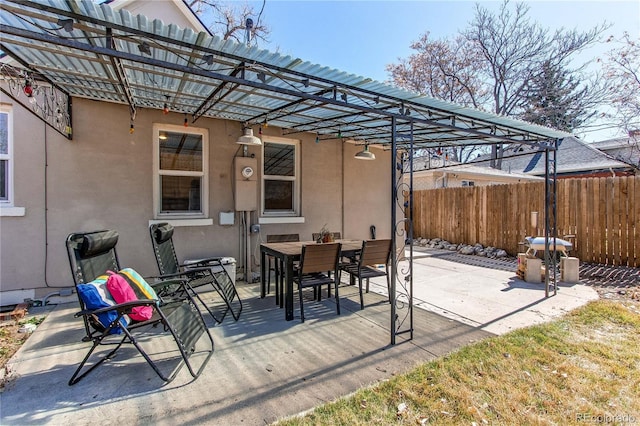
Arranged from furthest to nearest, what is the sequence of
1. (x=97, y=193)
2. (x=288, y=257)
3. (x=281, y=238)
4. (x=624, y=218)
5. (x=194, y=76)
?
1. (x=624, y=218)
2. (x=281, y=238)
3. (x=97, y=193)
4. (x=288, y=257)
5. (x=194, y=76)

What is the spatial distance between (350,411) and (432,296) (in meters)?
3.33

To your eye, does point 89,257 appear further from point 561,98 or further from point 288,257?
point 561,98

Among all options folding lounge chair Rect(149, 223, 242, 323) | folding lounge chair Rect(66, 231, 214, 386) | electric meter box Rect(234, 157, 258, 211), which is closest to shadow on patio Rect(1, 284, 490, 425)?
folding lounge chair Rect(66, 231, 214, 386)

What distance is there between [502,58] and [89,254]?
2113cm

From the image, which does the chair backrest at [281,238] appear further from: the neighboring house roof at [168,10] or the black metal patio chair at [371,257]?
the neighboring house roof at [168,10]

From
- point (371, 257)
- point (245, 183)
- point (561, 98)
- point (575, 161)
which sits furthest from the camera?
point (561, 98)

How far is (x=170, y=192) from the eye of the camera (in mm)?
5539

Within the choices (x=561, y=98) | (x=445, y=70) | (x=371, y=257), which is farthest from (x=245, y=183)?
(x=561, y=98)

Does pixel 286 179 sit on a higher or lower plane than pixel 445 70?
lower

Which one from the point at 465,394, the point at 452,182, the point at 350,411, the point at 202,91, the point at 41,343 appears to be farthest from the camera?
the point at 452,182

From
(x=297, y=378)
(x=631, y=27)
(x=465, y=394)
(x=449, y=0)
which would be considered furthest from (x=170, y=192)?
(x=631, y=27)

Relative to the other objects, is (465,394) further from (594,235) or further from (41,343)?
(594,235)

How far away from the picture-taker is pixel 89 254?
3.24m

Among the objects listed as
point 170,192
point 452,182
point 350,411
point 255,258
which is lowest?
point 350,411
